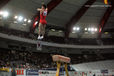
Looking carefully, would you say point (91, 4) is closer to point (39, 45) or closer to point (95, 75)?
point (39, 45)

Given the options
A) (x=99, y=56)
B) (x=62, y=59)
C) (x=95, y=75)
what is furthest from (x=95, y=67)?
(x=62, y=59)

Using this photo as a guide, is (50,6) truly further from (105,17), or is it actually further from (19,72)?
(19,72)

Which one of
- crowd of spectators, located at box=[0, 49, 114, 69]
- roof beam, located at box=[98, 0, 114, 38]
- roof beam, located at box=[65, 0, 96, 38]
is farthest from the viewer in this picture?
roof beam, located at box=[98, 0, 114, 38]

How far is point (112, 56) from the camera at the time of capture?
33406mm

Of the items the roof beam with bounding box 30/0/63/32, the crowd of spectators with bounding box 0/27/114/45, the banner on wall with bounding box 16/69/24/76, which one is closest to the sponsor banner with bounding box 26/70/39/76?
the banner on wall with bounding box 16/69/24/76

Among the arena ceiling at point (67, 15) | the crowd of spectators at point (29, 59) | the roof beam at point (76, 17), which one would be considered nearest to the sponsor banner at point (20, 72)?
the crowd of spectators at point (29, 59)

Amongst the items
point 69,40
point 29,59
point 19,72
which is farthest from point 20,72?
point 69,40

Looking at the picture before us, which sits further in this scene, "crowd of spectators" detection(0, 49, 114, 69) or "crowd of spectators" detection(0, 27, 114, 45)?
"crowd of spectators" detection(0, 27, 114, 45)

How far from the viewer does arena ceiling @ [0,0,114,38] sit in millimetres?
25438

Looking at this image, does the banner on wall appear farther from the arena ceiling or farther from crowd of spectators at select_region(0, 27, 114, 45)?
crowd of spectators at select_region(0, 27, 114, 45)

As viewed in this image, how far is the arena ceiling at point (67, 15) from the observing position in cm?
2544

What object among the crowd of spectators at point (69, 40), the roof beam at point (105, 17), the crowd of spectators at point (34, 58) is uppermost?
the roof beam at point (105, 17)

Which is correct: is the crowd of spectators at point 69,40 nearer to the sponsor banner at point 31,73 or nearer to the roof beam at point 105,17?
the roof beam at point 105,17

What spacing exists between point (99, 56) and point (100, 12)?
10.2 metres
